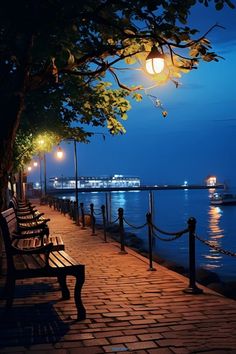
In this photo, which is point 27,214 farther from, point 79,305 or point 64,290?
point 79,305

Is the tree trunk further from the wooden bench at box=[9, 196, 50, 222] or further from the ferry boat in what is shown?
the ferry boat

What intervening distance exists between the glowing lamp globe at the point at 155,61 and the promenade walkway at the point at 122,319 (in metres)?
3.53

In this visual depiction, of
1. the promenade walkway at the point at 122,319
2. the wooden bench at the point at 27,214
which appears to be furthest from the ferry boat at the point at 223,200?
the promenade walkway at the point at 122,319

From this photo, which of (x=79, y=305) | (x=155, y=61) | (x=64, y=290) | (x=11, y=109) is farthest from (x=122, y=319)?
(x=155, y=61)

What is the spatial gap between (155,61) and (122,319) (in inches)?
161

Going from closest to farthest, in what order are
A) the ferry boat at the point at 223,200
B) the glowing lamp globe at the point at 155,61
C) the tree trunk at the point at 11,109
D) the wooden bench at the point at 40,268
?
the wooden bench at the point at 40,268 < the tree trunk at the point at 11,109 < the glowing lamp globe at the point at 155,61 < the ferry boat at the point at 223,200

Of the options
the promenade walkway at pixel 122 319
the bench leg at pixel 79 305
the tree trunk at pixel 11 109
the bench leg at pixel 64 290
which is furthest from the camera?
the tree trunk at pixel 11 109

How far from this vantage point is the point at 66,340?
18.0 feet

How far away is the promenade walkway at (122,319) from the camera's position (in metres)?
5.24

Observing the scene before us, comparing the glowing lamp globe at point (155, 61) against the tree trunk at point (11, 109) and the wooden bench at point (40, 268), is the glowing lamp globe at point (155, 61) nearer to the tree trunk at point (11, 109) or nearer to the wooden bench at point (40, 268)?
the tree trunk at point (11, 109)

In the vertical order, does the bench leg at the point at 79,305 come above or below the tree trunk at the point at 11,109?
below

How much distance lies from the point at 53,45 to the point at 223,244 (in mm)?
29676

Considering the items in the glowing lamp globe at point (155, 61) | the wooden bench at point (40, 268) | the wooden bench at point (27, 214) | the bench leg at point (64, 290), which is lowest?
the bench leg at point (64, 290)

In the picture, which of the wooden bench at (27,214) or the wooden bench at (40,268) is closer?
the wooden bench at (40,268)
